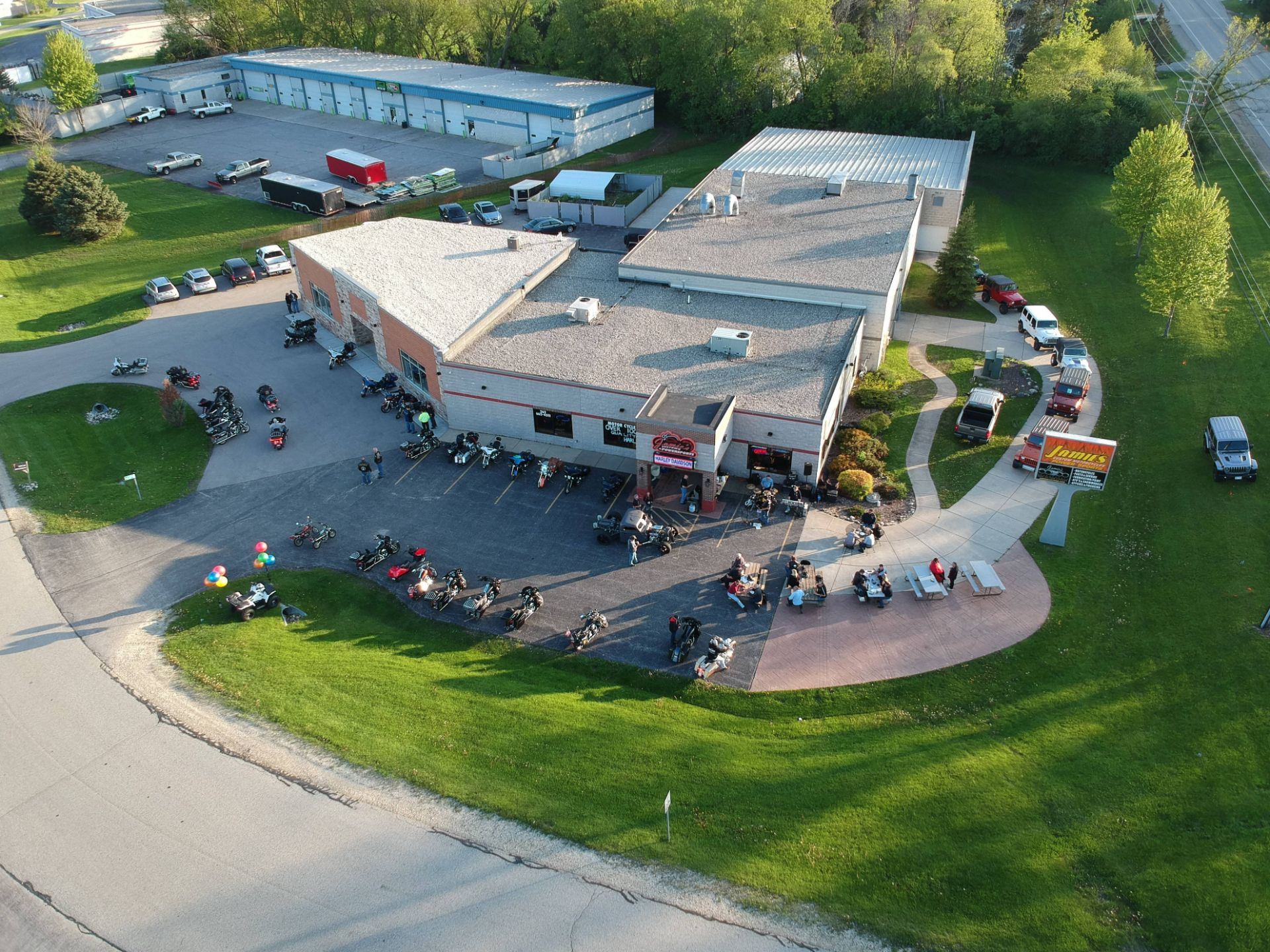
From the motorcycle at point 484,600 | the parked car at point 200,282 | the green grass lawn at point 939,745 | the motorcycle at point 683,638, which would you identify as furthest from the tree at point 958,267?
the parked car at point 200,282

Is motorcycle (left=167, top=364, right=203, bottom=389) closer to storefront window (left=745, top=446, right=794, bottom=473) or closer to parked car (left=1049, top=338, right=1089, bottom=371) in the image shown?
storefront window (left=745, top=446, right=794, bottom=473)

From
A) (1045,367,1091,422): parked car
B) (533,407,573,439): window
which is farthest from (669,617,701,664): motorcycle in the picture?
(1045,367,1091,422): parked car

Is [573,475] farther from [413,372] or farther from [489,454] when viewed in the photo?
[413,372]

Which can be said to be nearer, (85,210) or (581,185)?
(85,210)

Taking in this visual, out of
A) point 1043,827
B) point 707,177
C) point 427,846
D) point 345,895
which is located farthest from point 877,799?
point 707,177

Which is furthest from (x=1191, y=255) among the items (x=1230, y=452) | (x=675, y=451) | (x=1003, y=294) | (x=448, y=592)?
(x=448, y=592)
